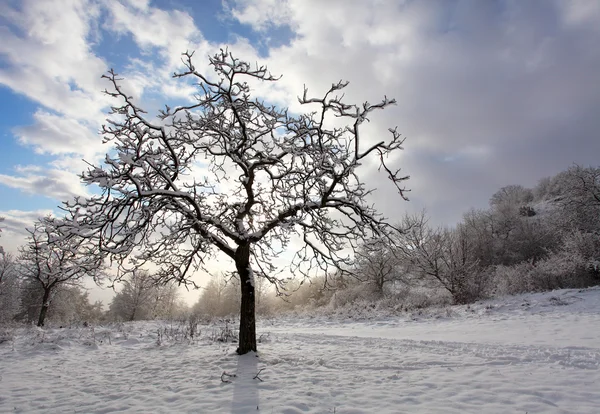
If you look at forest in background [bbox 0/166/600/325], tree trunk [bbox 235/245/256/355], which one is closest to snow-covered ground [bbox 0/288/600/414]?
tree trunk [bbox 235/245/256/355]

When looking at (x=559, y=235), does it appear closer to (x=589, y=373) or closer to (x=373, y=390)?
(x=589, y=373)

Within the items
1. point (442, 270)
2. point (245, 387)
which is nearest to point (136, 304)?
point (442, 270)

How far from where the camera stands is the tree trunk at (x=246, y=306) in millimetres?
8602

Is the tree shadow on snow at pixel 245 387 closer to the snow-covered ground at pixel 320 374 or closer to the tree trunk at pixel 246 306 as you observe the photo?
the snow-covered ground at pixel 320 374

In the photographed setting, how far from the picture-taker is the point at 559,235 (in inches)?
1048

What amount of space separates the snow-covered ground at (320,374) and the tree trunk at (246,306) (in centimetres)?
39

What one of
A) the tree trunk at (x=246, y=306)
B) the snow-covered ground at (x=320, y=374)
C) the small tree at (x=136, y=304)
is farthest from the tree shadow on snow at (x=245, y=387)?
the small tree at (x=136, y=304)

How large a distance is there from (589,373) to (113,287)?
1062cm

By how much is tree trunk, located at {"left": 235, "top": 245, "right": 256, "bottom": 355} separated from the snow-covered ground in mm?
386

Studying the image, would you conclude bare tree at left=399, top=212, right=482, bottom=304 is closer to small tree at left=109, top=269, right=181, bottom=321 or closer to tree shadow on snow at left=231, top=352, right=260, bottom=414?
tree shadow on snow at left=231, top=352, right=260, bottom=414

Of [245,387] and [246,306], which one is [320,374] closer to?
[245,387]

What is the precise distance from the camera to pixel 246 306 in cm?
867

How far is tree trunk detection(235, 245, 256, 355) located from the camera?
8.60 meters

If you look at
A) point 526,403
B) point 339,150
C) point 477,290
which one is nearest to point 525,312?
point 477,290
